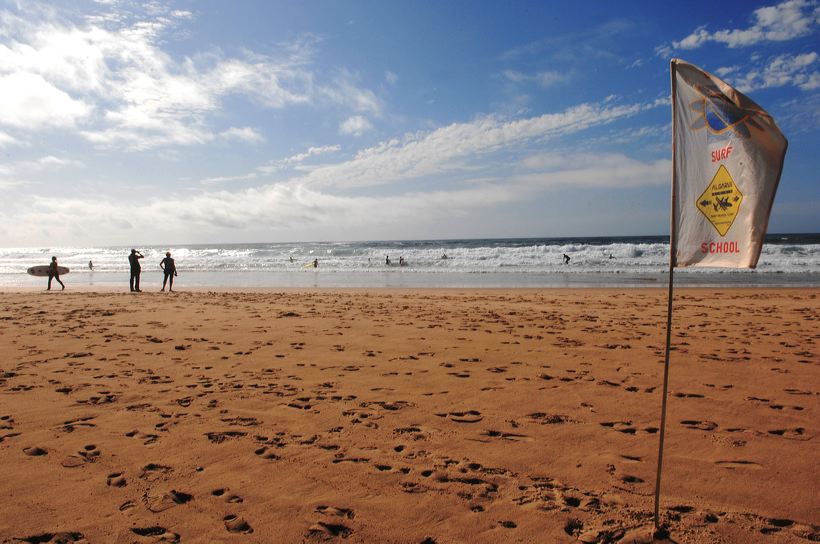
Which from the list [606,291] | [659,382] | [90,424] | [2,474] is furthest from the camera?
[606,291]

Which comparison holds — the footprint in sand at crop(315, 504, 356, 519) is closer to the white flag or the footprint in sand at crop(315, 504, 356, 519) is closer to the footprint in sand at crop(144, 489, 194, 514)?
the footprint in sand at crop(144, 489, 194, 514)

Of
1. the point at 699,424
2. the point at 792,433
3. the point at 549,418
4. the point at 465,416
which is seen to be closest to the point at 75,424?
the point at 465,416

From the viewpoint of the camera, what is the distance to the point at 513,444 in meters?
4.00

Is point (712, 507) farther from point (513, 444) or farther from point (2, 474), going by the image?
point (2, 474)

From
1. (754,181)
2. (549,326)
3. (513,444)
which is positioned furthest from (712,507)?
(549,326)

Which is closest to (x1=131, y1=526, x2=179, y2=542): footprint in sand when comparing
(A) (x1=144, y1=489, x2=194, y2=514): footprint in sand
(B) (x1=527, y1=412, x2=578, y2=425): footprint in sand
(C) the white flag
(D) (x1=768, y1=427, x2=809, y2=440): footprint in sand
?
(A) (x1=144, y1=489, x2=194, y2=514): footprint in sand

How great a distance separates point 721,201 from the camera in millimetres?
2592

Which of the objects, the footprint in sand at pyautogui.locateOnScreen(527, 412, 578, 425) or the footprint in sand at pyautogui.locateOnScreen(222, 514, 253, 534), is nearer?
the footprint in sand at pyautogui.locateOnScreen(222, 514, 253, 534)

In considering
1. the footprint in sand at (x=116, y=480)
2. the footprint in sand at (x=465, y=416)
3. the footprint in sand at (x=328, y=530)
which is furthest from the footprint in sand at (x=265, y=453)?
the footprint in sand at (x=465, y=416)

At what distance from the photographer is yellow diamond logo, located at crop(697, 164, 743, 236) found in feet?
8.34

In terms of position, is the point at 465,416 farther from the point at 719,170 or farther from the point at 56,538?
the point at 56,538

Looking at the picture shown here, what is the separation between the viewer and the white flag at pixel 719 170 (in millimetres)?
2451

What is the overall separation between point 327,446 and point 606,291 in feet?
56.6

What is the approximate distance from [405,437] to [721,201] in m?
3.02
